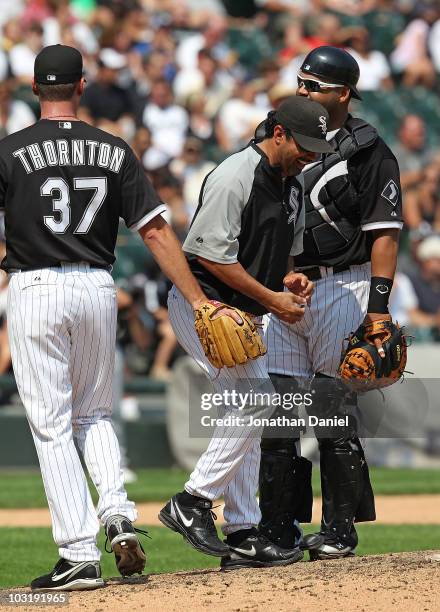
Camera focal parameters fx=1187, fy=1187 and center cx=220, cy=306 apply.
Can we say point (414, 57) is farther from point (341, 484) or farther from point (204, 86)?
point (341, 484)

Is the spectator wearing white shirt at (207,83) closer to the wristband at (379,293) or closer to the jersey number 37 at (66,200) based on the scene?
the wristband at (379,293)

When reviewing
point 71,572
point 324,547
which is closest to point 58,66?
point 71,572

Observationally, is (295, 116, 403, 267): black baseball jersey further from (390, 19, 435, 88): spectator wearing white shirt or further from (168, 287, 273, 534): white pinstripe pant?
(390, 19, 435, 88): spectator wearing white shirt

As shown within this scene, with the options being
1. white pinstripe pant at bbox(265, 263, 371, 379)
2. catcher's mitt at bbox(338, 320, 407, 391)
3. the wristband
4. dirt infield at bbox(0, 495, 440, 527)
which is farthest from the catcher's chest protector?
dirt infield at bbox(0, 495, 440, 527)

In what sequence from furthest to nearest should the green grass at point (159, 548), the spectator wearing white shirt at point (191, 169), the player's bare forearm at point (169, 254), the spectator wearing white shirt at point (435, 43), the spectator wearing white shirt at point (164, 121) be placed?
the spectator wearing white shirt at point (435, 43), the spectator wearing white shirt at point (164, 121), the spectator wearing white shirt at point (191, 169), the green grass at point (159, 548), the player's bare forearm at point (169, 254)

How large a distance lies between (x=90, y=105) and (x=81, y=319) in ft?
30.4

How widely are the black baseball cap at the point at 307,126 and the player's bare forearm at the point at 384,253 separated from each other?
506mm

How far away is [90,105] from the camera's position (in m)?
13.6

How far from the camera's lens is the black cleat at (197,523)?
504 cm

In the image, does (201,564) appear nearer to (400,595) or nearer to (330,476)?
(330,476)

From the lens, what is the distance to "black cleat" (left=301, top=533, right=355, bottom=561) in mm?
5449

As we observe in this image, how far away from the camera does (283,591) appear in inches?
179

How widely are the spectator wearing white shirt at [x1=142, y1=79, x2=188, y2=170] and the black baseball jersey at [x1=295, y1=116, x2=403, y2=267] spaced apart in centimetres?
854

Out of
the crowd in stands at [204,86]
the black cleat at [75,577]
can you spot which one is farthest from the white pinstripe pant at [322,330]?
the crowd in stands at [204,86]
